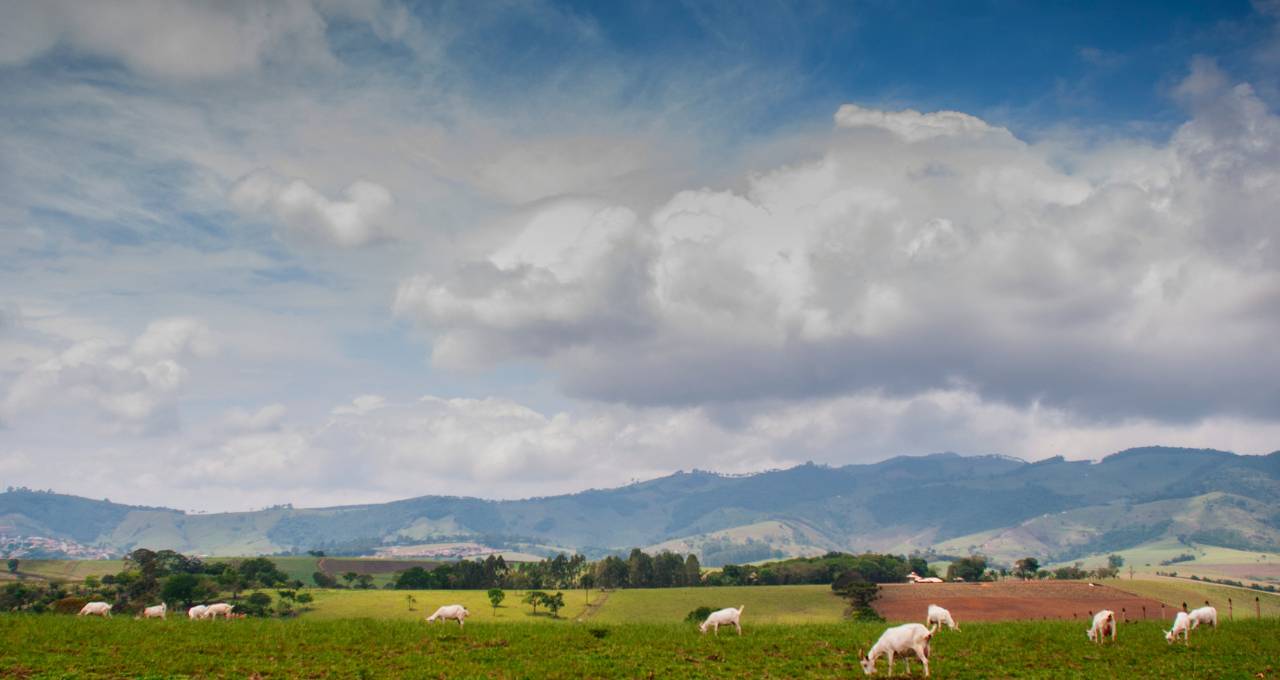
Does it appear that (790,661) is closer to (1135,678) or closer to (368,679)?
(1135,678)

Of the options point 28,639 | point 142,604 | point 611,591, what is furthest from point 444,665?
point 611,591

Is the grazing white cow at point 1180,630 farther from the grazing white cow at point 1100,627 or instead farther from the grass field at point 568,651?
the grazing white cow at point 1100,627

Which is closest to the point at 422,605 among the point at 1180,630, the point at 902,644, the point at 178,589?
the point at 178,589

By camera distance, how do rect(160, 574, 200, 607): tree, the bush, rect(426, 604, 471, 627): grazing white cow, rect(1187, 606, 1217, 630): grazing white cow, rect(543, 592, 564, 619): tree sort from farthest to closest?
1. rect(543, 592, 564, 619): tree
2. rect(160, 574, 200, 607): tree
3. the bush
4. rect(426, 604, 471, 627): grazing white cow
5. rect(1187, 606, 1217, 630): grazing white cow

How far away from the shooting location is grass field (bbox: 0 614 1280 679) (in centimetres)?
3225

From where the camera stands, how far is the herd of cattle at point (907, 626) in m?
30.5

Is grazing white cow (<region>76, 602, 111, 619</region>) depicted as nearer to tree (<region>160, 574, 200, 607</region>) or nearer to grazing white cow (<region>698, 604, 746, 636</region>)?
grazing white cow (<region>698, 604, 746, 636</region>)

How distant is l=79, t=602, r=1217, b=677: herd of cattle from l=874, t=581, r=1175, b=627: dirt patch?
63892 millimetres

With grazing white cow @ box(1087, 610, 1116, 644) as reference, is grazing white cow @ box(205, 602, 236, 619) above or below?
below

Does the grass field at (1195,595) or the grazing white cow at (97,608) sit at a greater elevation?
the grazing white cow at (97,608)

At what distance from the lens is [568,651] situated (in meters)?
37.0

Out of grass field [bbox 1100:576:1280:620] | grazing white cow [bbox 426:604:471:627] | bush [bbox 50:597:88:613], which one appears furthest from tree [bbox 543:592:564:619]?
grass field [bbox 1100:576:1280:620]

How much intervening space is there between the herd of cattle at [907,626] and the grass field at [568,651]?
34.3 inches

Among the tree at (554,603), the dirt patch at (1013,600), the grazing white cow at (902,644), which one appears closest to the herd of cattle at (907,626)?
the grazing white cow at (902,644)
